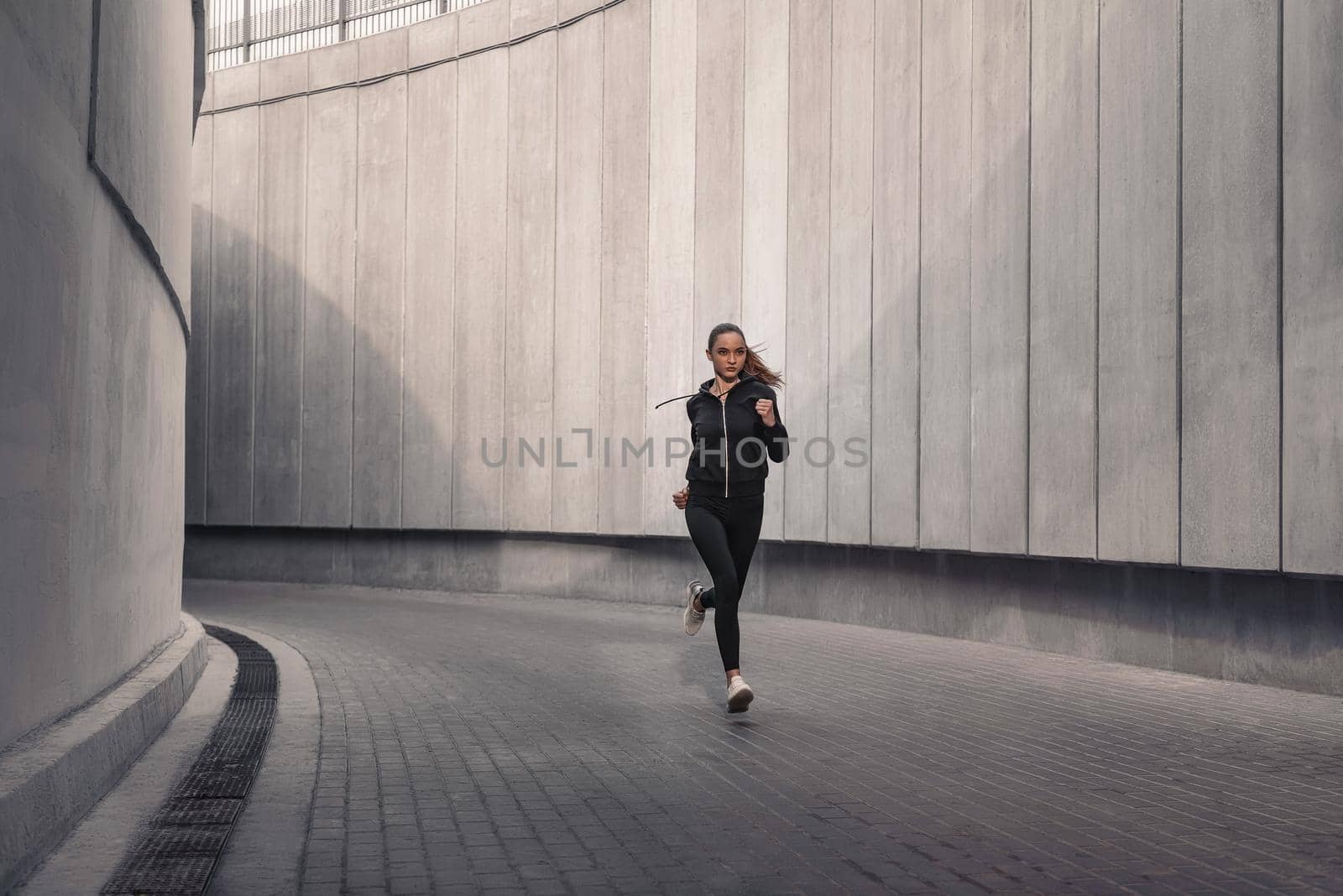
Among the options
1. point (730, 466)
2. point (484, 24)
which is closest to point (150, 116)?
point (730, 466)

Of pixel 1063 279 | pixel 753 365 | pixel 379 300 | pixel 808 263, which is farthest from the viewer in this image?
pixel 379 300

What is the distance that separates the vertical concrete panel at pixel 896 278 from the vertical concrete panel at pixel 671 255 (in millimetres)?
3322

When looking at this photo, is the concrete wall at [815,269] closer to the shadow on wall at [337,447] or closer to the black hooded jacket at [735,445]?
the shadow on wall at [337,447]

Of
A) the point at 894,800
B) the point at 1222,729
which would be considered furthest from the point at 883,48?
the point at 894,800

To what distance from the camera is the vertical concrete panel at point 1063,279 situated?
1035 centimetres

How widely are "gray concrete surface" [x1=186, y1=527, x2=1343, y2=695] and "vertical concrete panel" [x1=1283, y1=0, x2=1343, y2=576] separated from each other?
1.80 ft

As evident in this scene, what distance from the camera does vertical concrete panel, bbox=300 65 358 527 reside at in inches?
860

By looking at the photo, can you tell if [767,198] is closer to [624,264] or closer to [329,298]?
[624,264]

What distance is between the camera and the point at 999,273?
11578 mm

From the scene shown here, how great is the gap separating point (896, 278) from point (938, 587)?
2.85 metres

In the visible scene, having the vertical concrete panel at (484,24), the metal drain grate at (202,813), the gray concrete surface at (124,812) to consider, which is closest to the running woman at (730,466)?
the metal drain grate at (202,813)

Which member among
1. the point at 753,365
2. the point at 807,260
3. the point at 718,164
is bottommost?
the point at 753,365

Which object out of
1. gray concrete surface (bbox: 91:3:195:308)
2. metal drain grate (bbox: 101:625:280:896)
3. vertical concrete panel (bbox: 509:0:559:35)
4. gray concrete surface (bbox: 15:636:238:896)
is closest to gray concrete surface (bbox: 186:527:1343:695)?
metal drain grate (bbox: 101:625:280:896)

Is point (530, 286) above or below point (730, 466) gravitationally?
above
